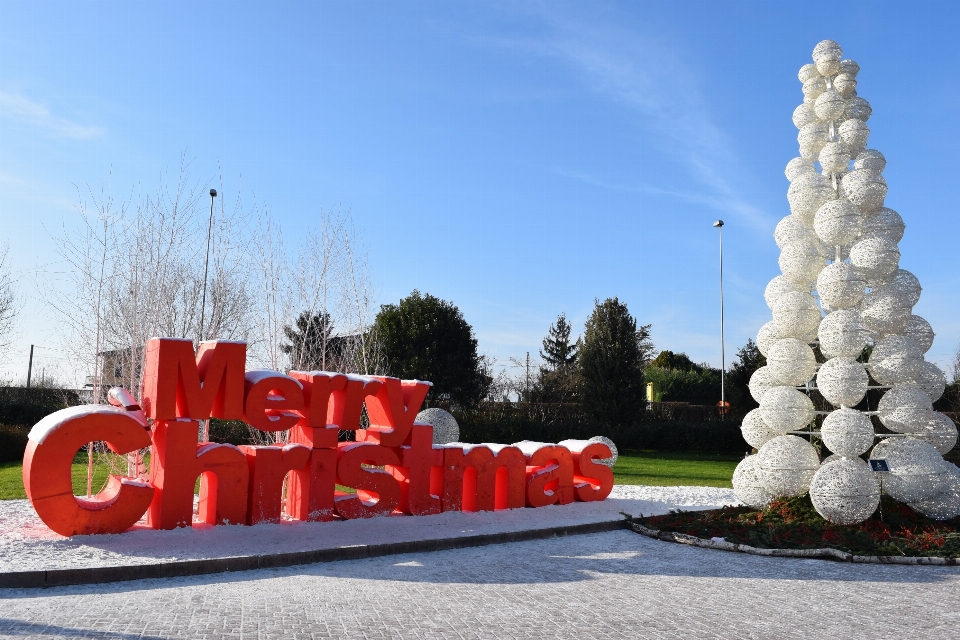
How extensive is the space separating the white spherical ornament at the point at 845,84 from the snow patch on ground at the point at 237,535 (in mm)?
7414

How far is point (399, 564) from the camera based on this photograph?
827cm

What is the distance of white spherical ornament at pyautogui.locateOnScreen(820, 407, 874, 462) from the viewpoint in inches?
399

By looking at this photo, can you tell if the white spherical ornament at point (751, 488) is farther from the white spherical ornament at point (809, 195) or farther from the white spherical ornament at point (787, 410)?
the white spherical ornament at point (809, 195)

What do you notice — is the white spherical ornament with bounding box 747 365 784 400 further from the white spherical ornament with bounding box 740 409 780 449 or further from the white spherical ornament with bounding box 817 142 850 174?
the white spherical ornament with bounding box 817 142 850 174

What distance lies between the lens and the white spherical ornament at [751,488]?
36.3 ft

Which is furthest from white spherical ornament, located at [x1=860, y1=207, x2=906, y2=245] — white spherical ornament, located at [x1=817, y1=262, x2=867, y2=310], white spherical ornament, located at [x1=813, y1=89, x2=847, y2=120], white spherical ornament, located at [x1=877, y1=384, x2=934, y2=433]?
white spherical ornament, located at [x1=877, y1=384, x2=934, y2=433]

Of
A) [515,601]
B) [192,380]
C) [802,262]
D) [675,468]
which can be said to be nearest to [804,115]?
[802,262]

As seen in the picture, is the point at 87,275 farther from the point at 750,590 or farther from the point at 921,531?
the point at 921,531

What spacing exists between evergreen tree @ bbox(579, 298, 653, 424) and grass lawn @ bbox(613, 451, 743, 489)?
1.76 meters

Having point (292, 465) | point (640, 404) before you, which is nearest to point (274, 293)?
point (292, 465)

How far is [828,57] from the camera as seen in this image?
39.1 feet

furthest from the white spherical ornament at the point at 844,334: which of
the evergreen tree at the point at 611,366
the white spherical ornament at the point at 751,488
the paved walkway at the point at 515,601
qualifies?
the evergreen tree at the point at 611,366

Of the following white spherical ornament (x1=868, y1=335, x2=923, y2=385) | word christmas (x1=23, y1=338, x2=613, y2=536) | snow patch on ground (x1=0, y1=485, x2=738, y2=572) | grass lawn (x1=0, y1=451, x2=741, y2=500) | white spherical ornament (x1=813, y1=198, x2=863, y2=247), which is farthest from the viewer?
grass lawn (x1=0, y1=451, x2=741, y2=500)

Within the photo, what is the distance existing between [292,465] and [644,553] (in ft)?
15.5
